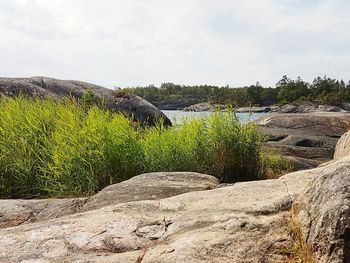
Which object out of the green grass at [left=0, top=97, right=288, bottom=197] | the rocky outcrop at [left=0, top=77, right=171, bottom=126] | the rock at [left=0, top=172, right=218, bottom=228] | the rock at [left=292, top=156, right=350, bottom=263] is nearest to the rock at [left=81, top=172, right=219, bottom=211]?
the rock at [left=0, top=172, right=218, bottom=228]

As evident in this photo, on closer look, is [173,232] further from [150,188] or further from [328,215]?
[150,188]

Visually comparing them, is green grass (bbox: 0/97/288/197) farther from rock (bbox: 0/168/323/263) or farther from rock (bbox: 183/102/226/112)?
rock (bbox: 0/168/323/263)

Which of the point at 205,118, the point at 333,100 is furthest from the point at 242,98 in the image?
the point at 205,118

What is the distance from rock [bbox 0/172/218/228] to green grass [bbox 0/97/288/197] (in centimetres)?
150

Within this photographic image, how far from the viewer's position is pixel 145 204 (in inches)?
209

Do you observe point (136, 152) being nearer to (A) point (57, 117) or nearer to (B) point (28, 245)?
(A) point (57, 117)

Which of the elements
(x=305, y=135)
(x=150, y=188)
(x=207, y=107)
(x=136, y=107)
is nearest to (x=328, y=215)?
(x=150, y=188)

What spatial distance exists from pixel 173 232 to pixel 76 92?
49.2ft

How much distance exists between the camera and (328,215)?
Answer: 140 inches

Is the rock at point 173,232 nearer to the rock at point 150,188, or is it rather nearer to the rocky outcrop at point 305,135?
the rock at point 150,188

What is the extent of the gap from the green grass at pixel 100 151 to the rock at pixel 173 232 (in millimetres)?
3449

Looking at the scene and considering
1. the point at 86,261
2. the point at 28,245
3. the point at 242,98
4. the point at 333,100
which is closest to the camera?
the point at 86,261

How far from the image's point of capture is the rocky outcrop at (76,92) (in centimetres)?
1703

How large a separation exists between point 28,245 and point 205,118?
659 centimetres
